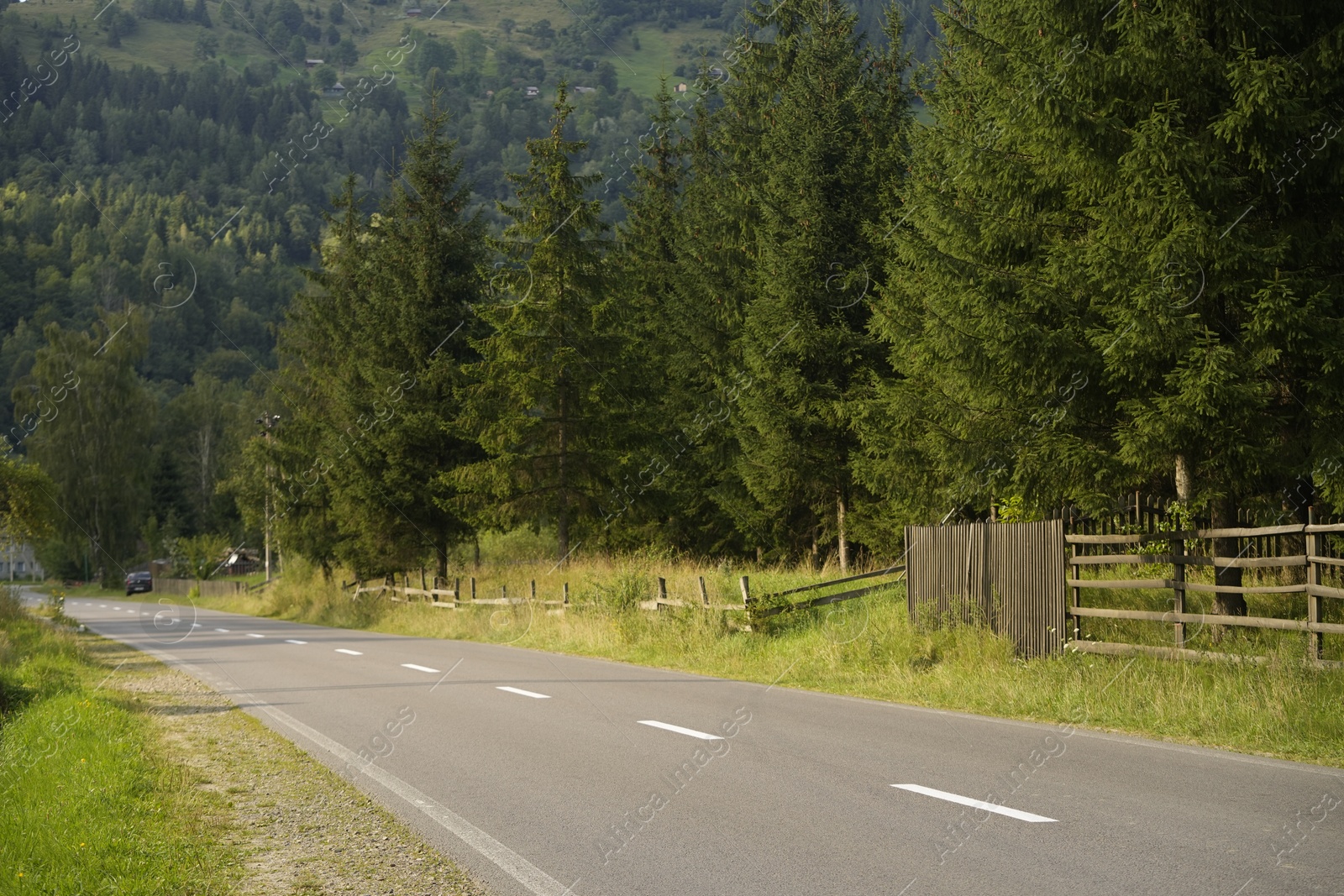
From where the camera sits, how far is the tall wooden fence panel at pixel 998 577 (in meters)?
14.1

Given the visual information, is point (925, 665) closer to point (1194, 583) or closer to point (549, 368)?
point (1194, 583)

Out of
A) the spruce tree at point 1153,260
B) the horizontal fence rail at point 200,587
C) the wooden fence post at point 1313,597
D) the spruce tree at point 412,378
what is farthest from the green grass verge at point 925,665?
the horizontal fence rail at point 200,587

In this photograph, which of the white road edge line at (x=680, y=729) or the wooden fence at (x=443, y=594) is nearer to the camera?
the white road edge line at (x=680, y=729)

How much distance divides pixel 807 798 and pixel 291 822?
3474 millimetres

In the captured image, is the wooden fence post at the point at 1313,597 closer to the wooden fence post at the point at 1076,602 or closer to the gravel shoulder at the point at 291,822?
the wooden fence post at the point at 1076,602

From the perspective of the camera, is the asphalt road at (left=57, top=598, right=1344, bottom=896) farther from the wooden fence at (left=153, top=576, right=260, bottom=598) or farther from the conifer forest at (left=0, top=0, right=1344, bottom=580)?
the wooden fence at (left=153, top=576, right=260, bottom=598)

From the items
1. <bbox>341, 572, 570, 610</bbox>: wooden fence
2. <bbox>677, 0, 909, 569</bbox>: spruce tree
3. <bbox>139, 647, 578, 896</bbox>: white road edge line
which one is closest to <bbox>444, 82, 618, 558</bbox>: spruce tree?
<bbox>341, 572, 570, 610</bbox>: wooden fence

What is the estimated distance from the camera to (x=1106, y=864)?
6.15m

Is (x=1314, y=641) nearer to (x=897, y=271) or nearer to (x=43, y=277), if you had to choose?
(x=897, y=271)

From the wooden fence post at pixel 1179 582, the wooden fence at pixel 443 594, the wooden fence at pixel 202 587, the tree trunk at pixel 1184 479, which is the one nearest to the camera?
the wooden fence post at pixel 1179 582

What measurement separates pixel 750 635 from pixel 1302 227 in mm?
9559

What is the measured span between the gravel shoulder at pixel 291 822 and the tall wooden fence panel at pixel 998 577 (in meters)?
8.39

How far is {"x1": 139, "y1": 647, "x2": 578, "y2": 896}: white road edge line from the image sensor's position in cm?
617

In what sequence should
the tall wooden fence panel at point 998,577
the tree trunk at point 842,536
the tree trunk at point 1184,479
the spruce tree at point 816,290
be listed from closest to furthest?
the tall wooden fence panel at point 998,577, the tree trunk at point 1184,479, the spruce tree at point 816,290, the tree trunk at point 842,536
